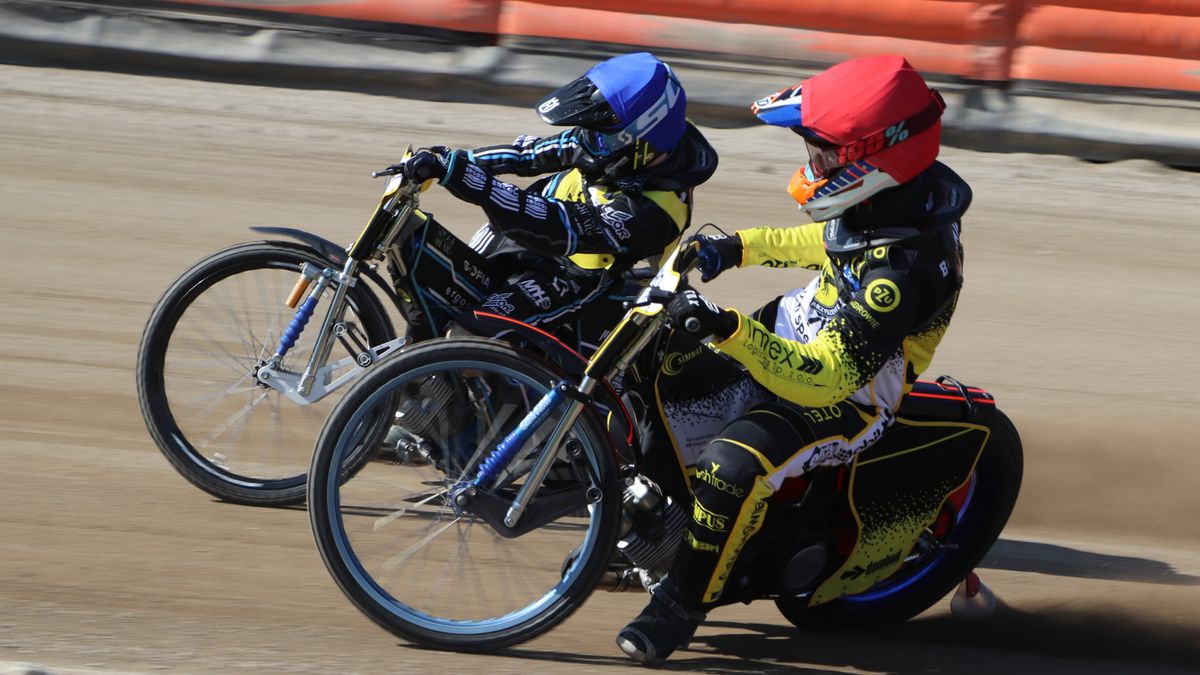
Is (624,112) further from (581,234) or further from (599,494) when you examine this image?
(599,494)

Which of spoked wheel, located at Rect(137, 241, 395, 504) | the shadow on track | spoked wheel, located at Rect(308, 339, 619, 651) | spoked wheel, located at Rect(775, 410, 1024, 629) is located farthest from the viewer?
the shadow on track

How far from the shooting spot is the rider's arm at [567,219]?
186 inches

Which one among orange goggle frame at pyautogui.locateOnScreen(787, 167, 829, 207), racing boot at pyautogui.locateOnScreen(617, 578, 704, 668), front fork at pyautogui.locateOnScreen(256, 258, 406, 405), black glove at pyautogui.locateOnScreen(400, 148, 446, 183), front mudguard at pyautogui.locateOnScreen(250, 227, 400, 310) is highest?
orange goggle frame at pyautogui.locateOnScreen(787, 167, 829, 207)

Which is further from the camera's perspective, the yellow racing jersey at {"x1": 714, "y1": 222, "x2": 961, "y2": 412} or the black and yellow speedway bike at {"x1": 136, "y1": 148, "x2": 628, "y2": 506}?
the black and yellow speedway bike at {"x1": 136, "y1": 148, "x2": 628, "y2": 506}

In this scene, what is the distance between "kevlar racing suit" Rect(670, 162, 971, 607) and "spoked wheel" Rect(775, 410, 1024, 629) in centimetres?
54

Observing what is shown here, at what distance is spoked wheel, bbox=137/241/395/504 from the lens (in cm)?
506

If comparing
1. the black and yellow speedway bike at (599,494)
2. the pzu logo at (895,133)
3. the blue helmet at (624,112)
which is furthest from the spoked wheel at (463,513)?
the blue helmet at (624,112)

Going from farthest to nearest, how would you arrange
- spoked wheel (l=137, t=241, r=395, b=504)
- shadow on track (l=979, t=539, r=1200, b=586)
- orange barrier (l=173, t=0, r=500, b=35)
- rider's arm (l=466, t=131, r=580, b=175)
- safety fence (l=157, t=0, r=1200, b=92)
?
orange barrier (l=173, t=0, r=500, b=35)
safety fence (l=157, t=0, r=1200, b=92)
rider's arm (l=466, t=131, r=580, b=175)
shadow on track (l=979, t=539, r=1200, b=586)
spoked wheel (l=137, t=241, r=395, b=504)

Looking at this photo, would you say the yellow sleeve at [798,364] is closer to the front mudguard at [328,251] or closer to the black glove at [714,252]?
the black glove at [714,252]

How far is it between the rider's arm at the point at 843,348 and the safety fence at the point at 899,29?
6.70 metres

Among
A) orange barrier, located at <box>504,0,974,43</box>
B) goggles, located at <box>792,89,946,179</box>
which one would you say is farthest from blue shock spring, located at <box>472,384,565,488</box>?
orange barrier, located at <box>504,0,974,43</box>

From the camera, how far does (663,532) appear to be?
14.0 feet

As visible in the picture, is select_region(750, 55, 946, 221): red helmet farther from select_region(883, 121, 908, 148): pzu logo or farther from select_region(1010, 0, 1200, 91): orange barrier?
select_region(1010, 0, 1200, 91): orange barrier

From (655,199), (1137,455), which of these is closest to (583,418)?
(655,199)
